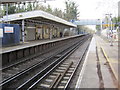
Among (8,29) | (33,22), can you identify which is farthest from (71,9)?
(8,29)

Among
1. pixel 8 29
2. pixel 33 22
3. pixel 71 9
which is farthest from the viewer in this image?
pixel 71 9

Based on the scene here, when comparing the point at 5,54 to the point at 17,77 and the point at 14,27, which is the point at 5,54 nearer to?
the point at 17,77

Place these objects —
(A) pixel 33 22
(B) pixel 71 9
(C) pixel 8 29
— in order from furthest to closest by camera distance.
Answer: (B) pixel 71 9
(A) pixel 33 22
(C) pixel 8 29

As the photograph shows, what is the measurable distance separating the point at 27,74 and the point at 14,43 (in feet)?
36.1

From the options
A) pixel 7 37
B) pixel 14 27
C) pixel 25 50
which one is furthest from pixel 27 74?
pixel 14 27

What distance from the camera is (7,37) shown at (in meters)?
18.3

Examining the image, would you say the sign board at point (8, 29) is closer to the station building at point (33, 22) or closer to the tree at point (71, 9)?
the station building at point (33, 22)

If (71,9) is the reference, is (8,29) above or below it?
below

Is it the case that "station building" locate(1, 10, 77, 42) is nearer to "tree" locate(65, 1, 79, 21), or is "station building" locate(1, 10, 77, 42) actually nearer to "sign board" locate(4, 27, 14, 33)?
"sign board" locate(4, 27, 14, 33)

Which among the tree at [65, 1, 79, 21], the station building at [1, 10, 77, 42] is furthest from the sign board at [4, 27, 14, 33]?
the tree at [65, 1, 79, 21]

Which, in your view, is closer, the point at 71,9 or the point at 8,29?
the point at 8,29

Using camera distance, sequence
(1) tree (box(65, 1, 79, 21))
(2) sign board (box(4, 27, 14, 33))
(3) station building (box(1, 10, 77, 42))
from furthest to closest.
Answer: (1) tree (box(65, 1, 79, 21)), (3) station building (box(1, 10, 77, 42)), (2) sign board (box(4, 27, 14, 33))

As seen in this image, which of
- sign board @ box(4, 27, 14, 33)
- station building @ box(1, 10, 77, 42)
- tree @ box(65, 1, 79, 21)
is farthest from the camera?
tree @ box(65, 1, 79, 21)

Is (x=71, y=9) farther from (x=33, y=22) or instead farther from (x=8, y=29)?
(x=8, y=29)
